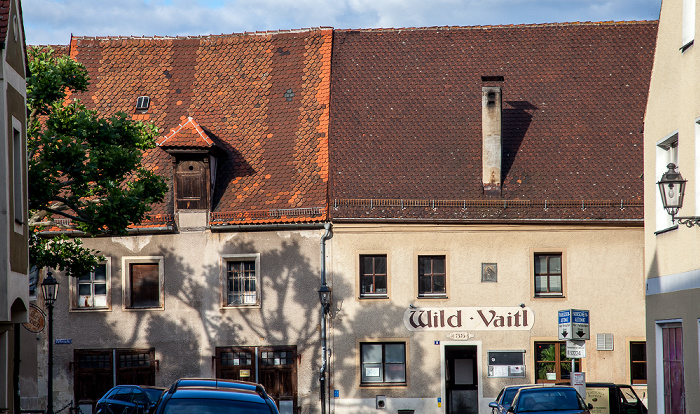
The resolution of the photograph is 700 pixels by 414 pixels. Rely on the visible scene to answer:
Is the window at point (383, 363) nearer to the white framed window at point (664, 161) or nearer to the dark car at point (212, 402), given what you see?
the white framed window at point (664, 161)

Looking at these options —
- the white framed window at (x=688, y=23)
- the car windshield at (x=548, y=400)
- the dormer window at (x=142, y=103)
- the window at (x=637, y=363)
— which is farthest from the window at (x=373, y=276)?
the white framed window at (x=688, y=23)

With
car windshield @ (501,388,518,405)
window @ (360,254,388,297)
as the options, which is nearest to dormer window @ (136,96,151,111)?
window @ (360,254,388,297)

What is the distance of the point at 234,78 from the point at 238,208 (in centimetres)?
578

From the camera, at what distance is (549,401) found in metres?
18.4

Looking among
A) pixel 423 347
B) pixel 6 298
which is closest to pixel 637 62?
pixel 423 347

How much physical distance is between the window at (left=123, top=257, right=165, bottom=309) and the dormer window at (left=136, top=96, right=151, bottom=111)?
18.8 feet

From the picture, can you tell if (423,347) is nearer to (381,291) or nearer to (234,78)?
(381,291)

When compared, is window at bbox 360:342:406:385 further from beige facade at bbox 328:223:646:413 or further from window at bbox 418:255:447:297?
window at bbox 418:255:447:297

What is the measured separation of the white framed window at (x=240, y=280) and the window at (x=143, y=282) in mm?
2026

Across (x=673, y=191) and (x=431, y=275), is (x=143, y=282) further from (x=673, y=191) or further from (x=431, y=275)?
(x=673, y=191)

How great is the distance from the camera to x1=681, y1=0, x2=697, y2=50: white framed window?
16875 mm

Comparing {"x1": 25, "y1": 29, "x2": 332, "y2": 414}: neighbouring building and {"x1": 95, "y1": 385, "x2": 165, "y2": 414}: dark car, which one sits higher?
{"x1": 25, "y1": 29, "x2": 332, "y2": 414}: neighbouring building

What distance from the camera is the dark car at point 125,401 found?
24.4m

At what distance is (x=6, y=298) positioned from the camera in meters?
17.1
